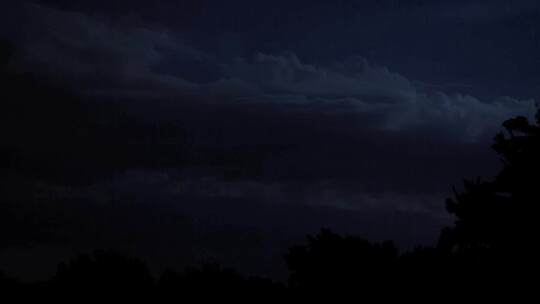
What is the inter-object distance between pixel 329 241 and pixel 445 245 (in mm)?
4125

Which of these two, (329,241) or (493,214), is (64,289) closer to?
(329,241)

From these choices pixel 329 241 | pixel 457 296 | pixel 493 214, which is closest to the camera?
pixel 457 296

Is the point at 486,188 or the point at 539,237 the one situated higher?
the point at 486,188

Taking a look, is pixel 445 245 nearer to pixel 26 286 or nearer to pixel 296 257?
pixel 296 257

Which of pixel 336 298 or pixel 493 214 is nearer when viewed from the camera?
pixel 336 298

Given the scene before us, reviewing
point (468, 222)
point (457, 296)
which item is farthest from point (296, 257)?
point (468, 222)

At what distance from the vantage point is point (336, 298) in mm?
17312

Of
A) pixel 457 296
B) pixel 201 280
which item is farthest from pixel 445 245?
pixel 201 280

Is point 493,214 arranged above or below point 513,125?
below

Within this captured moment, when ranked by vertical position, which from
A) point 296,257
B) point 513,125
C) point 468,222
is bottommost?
point 296,257

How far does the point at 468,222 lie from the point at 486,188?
128 centimetres

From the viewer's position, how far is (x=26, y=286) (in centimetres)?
2047

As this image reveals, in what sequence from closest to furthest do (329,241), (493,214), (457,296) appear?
(457,296) → (329,241) → (493,214)

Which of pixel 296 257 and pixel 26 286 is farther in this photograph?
pixel 26 286
